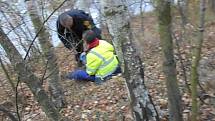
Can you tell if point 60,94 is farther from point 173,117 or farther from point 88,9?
point 88,9

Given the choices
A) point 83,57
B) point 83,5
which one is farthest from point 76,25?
point 83,5

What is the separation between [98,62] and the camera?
7516mm

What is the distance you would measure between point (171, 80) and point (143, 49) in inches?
183

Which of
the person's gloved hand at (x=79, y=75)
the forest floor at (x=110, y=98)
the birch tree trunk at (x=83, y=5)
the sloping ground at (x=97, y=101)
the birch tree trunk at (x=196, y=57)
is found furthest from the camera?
the birch tree trunk at (x=83, y=5)

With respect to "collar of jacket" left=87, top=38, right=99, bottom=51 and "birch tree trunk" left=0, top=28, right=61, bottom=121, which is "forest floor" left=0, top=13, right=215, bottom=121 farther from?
"birch tree trunk" left=0, top=28, right=61, bottom=121

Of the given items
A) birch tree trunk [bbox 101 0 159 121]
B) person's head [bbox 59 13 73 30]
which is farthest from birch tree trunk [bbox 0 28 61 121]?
person's head [bbox 59 13 73 30]

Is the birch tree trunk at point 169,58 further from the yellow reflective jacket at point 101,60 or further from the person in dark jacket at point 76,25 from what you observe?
the person in dark jacket at point 76,25

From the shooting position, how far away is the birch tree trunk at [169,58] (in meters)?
3.77

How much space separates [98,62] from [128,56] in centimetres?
300

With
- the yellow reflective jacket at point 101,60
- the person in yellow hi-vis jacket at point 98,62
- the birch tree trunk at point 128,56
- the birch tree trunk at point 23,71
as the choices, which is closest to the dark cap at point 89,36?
the person in yellow hi-vis jacket at point 98,62

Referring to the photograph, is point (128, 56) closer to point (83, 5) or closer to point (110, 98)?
point (110, 98)

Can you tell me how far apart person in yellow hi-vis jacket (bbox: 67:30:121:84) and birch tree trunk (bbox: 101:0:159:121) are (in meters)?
2.73

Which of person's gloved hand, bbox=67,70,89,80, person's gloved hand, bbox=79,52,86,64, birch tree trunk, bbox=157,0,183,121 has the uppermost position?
birch tree trunk, bbox=157,0,183,121

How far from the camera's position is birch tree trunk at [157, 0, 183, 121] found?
3.77 metres
